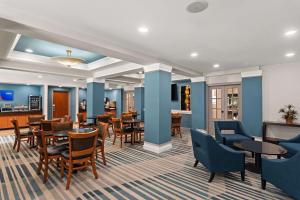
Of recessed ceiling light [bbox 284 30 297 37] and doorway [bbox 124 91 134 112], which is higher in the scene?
recessed ceiling light [bbox 284 30 297 37]

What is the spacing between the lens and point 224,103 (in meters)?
6.72

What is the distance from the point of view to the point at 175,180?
3064 millimetres

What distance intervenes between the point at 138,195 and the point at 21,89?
373 inches

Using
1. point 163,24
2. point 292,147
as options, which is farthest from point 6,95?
point 292,147

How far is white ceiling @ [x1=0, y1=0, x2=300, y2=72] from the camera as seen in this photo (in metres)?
2.21

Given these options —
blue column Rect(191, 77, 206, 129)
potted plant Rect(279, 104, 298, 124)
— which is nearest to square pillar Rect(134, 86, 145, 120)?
blue column Rect(191, 77, 206, 129)

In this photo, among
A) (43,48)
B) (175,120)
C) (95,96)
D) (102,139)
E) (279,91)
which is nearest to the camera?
(102,139)

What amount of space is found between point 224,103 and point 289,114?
211 centimetres

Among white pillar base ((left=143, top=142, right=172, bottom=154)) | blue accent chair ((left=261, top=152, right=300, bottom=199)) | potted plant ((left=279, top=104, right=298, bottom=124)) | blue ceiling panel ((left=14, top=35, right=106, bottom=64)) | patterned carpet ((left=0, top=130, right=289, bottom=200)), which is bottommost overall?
patterned carpet ((left=0, top=130, right=289, bottom=200))

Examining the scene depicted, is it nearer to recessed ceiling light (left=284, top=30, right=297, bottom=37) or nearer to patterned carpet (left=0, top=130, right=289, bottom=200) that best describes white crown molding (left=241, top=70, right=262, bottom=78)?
recessed ceiling light (left=284, top=30, right=297, bottom=37)

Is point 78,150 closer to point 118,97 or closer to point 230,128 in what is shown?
point 230,128

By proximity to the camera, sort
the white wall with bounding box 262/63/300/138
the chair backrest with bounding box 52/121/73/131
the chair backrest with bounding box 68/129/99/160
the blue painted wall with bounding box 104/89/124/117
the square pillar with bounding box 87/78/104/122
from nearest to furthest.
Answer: the chair backrest with bounding box 68/129/99/160, the chair backrest with bounding box 52/121/73/131, the white wall with bounding box 262/63/300/138, the square pillar with bounding box 87/78/104/122, the blue painted wall with bounding box 104/89/124/117

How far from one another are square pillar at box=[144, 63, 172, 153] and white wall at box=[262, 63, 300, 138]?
335cm

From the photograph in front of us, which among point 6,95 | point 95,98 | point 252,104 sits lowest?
point 252,104
